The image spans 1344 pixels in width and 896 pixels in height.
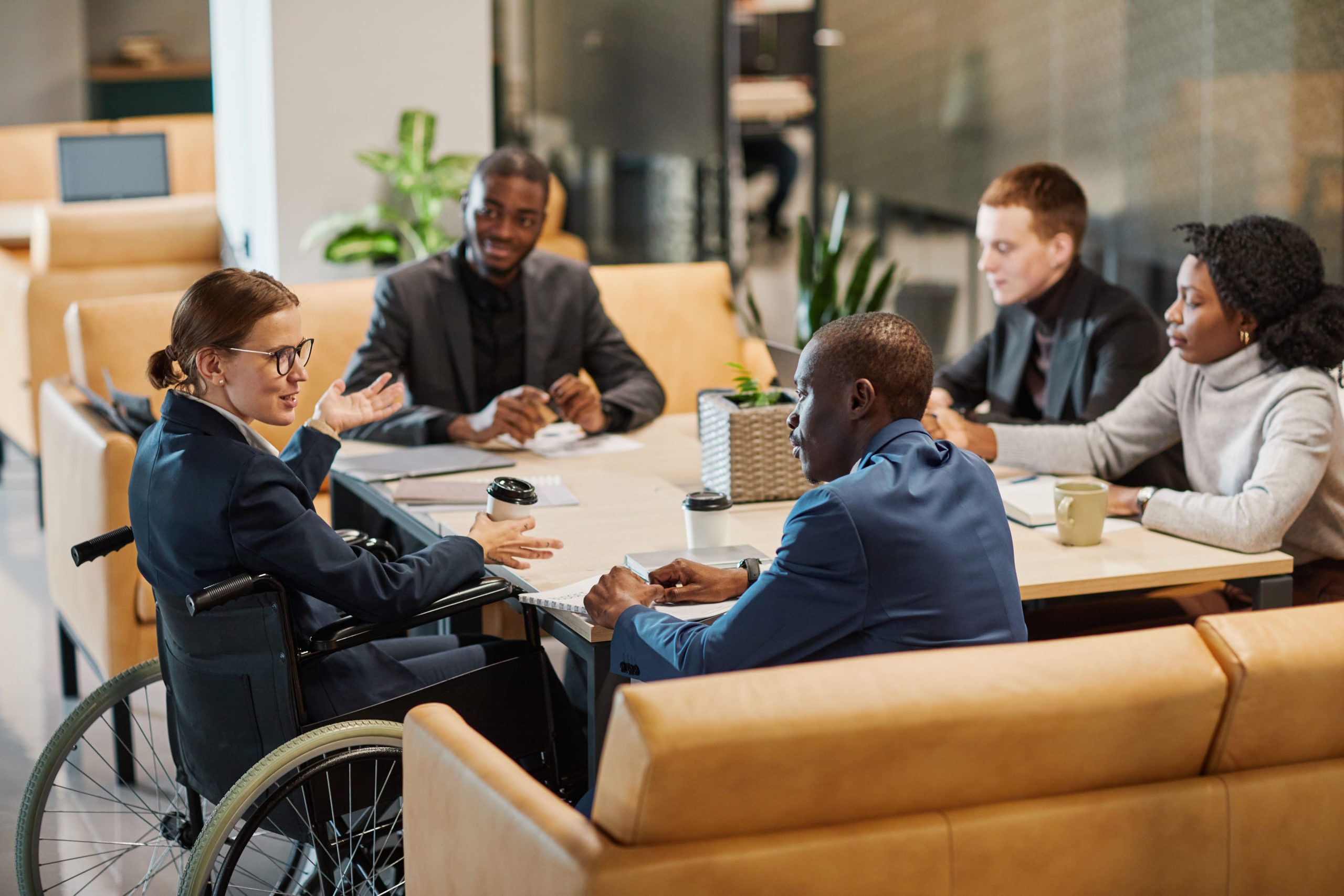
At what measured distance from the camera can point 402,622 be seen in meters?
2.07

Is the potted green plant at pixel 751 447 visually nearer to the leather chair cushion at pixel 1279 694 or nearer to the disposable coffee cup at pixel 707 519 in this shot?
the disposable coffee cup at pixel 707 519

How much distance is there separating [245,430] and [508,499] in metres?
0.50

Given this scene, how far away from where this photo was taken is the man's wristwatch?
2.50 meters

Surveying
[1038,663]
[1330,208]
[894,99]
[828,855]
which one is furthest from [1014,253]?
[894,99]

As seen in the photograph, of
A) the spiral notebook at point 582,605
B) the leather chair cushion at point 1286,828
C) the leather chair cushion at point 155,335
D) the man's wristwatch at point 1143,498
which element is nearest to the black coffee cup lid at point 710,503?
the spiral notebook at point 582,605

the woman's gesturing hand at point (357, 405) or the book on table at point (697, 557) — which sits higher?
the woman's gesturing hand at point (357, 405)

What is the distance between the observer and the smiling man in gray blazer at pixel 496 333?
3.29 meters

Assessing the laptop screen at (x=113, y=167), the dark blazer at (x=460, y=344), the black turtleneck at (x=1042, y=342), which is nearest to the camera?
the black turtleneck at (x=1042, y=342)

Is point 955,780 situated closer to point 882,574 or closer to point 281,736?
point 882,574

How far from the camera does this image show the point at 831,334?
5.93ft

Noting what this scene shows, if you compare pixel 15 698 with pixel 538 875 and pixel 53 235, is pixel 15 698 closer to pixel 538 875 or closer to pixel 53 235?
pixel 53 235

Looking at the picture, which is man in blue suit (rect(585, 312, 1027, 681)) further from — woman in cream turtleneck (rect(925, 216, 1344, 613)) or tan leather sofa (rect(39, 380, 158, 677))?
tan leather sofa (rect(39, 380, 158, 677))

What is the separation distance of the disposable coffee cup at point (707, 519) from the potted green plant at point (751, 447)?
32 cm

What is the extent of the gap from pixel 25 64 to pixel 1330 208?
9.95 metres
